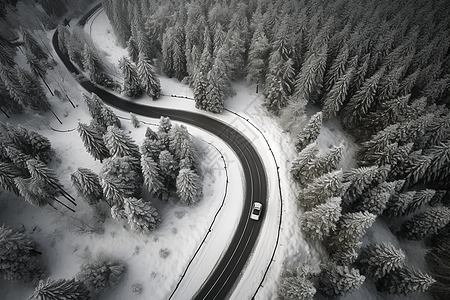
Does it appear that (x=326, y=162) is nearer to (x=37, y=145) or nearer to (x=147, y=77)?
(x=147, y=77)

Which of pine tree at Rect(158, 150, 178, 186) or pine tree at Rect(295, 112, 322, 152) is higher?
pine tree at Rect(295, 112, 322, 152)

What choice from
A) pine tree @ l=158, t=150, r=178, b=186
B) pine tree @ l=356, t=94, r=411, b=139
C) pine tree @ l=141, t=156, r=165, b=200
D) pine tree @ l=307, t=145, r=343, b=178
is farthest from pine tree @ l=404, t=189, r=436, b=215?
pine tree @ l=141, t=156, r=165, b=200

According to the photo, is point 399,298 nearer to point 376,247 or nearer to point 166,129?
point 376,247

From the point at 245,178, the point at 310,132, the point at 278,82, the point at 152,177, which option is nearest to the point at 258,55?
the point at 278,82

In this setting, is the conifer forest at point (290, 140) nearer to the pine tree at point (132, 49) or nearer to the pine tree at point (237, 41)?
the pine tree at point (237, 41)

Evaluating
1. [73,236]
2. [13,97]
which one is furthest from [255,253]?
[13,97]

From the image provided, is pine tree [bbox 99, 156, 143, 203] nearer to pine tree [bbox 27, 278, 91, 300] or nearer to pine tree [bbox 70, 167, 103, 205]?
pine tree [bbox 70, 167, 103, 205]

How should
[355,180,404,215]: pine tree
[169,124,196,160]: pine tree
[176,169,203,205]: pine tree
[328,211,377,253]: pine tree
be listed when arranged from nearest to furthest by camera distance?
[328,211,377,253]: pine tree < [355,180,404,215]: pine tree < [176,169,203,205]: pine tree < [169,124,196,160]: pine tree
